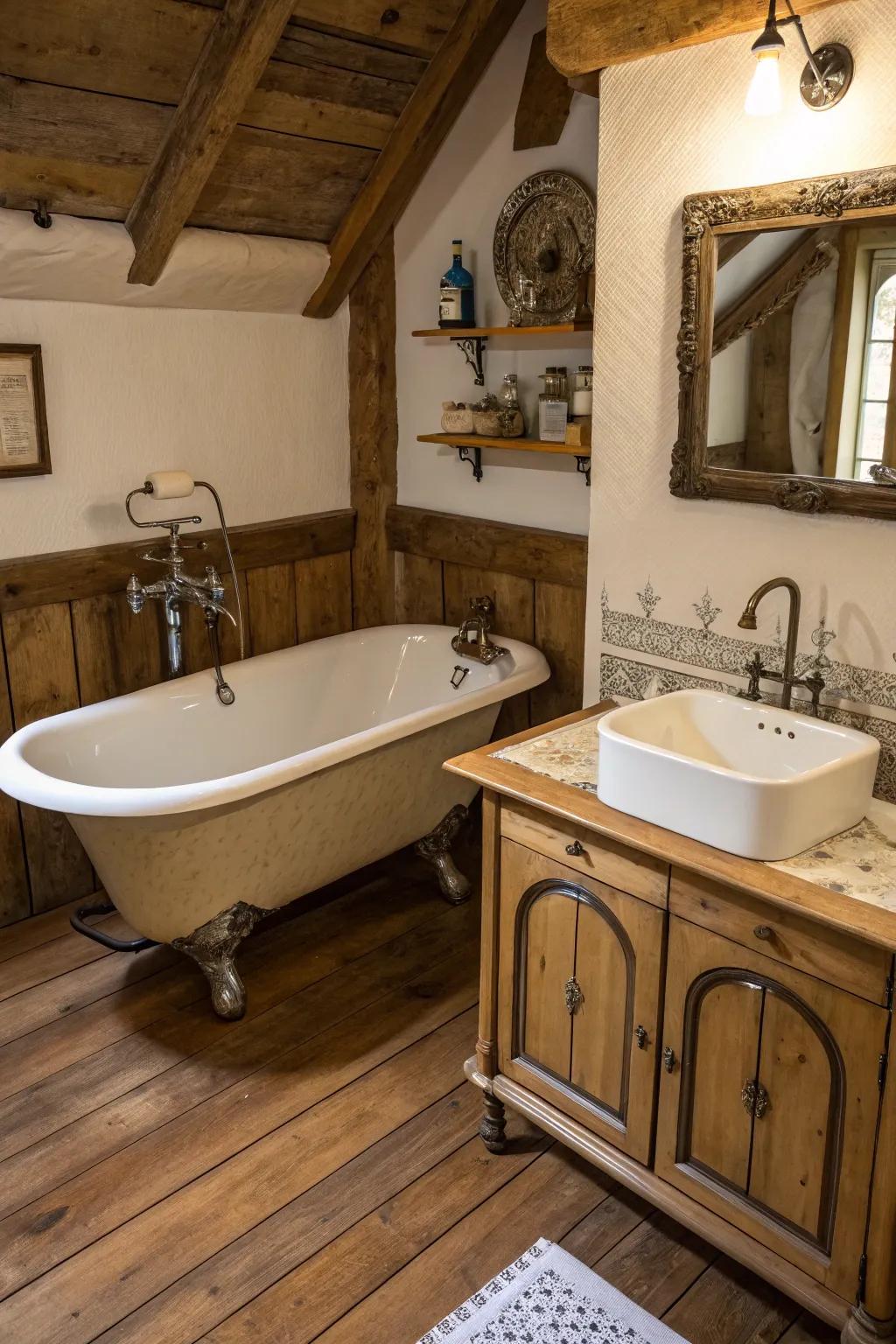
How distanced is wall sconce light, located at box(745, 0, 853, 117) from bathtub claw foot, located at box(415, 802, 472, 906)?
1.96 metres

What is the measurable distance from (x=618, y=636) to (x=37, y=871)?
180cm

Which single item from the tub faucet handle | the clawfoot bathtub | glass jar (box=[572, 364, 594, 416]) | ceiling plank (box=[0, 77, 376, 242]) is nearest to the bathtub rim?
the clawfoot bathtub

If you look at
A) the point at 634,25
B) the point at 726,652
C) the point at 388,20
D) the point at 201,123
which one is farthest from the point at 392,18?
the point at 726,652

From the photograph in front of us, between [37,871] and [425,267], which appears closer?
[37,871]

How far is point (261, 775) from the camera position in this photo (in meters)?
2.46

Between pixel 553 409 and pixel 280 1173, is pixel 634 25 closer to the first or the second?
pixel 553 409

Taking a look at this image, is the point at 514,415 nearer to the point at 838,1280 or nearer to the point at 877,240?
the point at 877,240

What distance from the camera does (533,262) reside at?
3.04m

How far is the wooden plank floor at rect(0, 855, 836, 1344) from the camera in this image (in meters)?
1.90

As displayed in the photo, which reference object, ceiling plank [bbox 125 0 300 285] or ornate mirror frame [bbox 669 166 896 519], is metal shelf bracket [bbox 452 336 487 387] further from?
ornate mirror frame [bbox 669 166 896 519]

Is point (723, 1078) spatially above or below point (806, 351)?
below

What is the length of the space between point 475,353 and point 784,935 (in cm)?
213

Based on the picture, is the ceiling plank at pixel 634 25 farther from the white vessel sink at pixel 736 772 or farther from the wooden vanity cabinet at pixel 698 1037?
the wooden vanity cabinet at pixel 698 1037

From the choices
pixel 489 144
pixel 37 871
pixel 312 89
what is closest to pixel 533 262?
pixel 489 144
